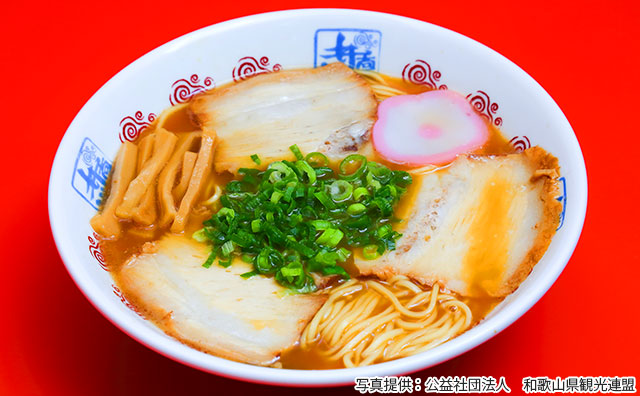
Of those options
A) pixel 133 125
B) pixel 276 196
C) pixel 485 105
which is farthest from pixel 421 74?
pixel 133 125

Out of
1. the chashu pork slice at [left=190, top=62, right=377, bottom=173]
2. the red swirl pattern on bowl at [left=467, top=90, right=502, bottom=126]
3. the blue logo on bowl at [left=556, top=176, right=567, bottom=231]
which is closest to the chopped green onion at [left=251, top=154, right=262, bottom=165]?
the chashu pork slice at [left=190, top=62, right=377, bottom=173]

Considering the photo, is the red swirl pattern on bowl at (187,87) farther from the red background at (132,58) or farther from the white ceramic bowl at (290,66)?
the red background at (132,58)

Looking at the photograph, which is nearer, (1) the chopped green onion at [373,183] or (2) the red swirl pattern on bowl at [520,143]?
(1) the chopped green onion at [373,183]

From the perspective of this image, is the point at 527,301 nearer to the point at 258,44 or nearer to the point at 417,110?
the point at 417,110

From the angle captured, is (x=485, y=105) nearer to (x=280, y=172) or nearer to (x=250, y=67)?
(x=280, y=172)

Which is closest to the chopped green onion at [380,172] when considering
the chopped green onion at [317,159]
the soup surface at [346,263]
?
the soup surface at [346,263]

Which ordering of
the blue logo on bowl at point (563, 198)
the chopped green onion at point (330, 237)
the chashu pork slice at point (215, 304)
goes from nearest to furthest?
the chashu pork slice at point (215, 304)
the blue logo on bowl at point (563, 198)
the chopped green onion at point (330, 237)
